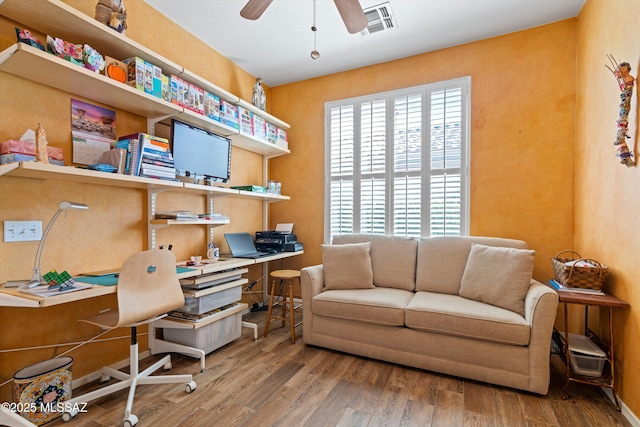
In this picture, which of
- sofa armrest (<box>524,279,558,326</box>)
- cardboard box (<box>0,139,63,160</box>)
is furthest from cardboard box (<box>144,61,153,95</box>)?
sofa armrest (<box>524,279,558,326</box>)

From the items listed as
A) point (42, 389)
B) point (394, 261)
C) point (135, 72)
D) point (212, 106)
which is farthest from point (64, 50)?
point (394, 261)

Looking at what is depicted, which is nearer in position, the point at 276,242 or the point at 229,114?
the point at 229,114

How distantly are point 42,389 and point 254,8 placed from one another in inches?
97.9

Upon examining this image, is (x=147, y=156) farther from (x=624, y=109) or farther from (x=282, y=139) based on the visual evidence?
(x=624, y=109)

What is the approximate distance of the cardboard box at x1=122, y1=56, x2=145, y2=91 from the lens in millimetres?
1953

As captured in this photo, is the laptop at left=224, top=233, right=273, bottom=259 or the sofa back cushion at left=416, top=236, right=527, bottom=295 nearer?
the sofa back cushion at left=416, top=236, right=527, bottom=295

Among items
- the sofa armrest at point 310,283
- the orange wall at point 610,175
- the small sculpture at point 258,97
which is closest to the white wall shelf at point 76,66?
the small sculpture at point 258,97

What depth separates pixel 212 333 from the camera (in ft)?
7.86

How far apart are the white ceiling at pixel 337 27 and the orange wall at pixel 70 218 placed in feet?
1.08

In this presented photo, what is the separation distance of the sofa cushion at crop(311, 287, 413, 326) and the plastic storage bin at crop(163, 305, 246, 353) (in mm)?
721

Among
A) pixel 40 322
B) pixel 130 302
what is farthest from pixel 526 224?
pixel 40 322

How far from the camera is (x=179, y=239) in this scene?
262 centimetres

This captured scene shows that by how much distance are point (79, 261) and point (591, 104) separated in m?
3.84

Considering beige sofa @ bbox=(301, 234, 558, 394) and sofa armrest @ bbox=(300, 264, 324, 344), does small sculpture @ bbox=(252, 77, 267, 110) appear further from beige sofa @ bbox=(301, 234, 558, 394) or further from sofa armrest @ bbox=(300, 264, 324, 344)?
sofa armrest @ bbox=(300, 264, 324, 344)
